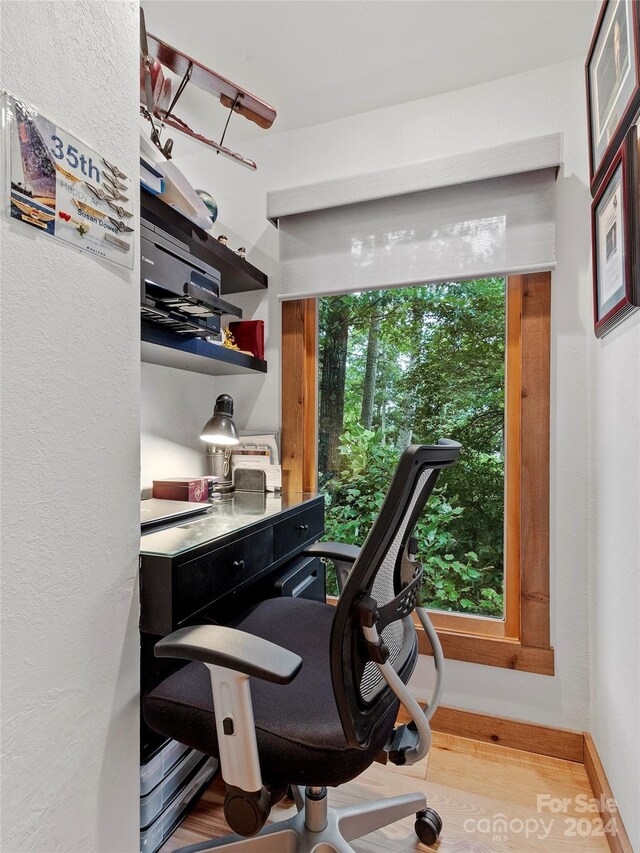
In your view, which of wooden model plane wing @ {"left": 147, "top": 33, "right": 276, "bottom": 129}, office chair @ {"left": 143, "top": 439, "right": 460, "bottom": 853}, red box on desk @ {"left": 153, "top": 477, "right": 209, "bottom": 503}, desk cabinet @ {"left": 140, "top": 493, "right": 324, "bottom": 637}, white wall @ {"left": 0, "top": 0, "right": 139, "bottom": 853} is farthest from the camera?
red box on desk @ {"left": 153, "top": 477, "right": 209, "bottom": 503}

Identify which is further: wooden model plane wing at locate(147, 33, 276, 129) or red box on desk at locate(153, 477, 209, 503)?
red box on desk at locate(153, 477, 209, 503)

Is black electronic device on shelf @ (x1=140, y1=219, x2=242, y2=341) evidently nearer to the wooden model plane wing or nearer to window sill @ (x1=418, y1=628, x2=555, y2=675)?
the wooden model plane wing

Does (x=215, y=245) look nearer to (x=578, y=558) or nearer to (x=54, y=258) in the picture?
(x=54, y=258)

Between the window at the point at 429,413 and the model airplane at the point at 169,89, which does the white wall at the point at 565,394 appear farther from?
the model airplane at the point at 169,89

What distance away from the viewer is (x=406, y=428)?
6.32 feet

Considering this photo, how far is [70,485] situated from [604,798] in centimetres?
171

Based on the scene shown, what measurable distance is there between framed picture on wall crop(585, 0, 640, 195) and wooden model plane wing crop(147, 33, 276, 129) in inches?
43.2

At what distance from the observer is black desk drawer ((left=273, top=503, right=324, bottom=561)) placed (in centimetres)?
142

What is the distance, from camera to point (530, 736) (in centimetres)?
160

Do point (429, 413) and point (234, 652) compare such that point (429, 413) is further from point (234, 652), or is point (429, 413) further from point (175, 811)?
point (175, 811)

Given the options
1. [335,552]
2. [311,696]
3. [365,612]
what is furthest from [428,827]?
[365,612]

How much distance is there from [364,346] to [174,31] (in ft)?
4.28

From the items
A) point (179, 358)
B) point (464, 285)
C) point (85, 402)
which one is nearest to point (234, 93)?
point (179, 358)

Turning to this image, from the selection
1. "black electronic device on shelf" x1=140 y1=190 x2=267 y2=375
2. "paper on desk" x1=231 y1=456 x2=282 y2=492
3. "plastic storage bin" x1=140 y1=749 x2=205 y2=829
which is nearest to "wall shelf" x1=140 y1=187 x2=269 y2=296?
"black electronic device on shelf" x1=140 y1=190 x2=267 y2=375
